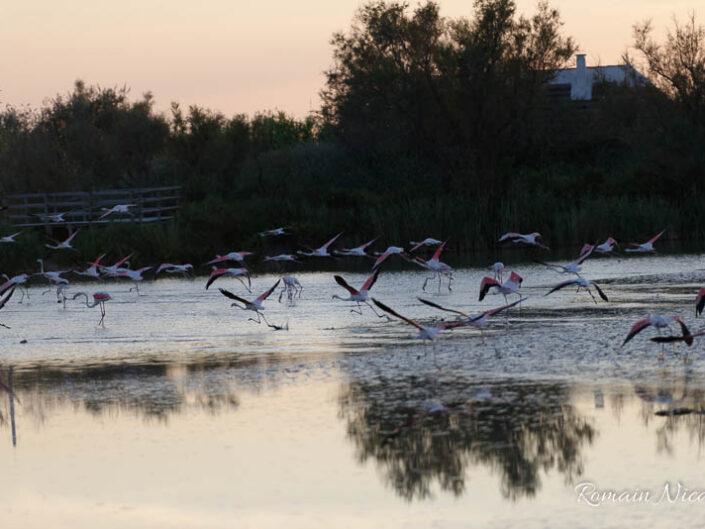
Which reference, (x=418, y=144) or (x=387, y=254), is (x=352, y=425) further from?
(x=418, y=144)

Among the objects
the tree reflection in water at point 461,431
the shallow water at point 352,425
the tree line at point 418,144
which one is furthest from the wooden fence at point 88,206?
the tree reflection in water at point 461,431

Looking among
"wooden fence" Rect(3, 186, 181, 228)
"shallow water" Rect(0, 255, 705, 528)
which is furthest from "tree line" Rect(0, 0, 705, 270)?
"shallow water" Rect(0, 255, 705, 528)

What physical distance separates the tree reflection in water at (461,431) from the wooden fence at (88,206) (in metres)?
23.6

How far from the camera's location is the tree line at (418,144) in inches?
1332

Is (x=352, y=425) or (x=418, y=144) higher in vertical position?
(x=418, y=144)

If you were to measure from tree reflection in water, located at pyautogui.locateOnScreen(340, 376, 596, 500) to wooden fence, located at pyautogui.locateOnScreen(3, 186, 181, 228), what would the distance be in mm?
23617

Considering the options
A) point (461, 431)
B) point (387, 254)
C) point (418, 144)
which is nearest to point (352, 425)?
point (461, 431)

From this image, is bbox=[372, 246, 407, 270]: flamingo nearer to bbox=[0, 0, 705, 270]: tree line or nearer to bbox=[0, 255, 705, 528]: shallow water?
bbox=[0, 255, 705, 528]: shallow water

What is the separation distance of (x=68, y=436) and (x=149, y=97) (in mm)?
36618

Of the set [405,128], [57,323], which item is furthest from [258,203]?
[57,323]

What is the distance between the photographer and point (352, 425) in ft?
28.4

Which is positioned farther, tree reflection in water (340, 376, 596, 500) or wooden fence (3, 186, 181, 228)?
wooden fence (3, 186, 181, 228)

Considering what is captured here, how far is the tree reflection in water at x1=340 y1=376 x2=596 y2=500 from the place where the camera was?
7168 millimetres

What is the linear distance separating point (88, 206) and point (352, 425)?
2665cm
